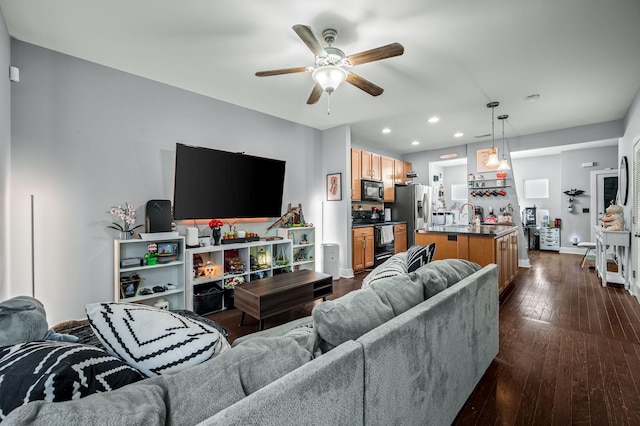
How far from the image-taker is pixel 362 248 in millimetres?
5344

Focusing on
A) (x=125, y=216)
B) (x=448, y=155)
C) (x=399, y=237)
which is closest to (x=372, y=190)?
(x=399, y=237)

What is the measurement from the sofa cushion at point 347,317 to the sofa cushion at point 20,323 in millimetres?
912

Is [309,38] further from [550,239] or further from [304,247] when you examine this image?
[550,239]

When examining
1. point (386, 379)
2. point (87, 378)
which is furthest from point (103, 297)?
point (386, 379)

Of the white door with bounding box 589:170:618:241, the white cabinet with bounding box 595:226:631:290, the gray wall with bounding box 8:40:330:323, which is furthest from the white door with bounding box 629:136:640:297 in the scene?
the gray wall with bounding box 8:40:330:323

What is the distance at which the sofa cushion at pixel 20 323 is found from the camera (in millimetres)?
868

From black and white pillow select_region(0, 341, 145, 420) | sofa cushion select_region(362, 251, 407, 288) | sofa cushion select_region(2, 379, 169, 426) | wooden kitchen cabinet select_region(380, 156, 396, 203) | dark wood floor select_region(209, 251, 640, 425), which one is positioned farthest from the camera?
wooden kitchen cabinet select_region(380, 156, 396, 203)

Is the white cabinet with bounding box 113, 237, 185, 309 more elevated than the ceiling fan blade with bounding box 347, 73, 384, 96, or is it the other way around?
the ceiling fan blade with bounding box 347, 73, 384, 96

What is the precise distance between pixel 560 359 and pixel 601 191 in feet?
21.5

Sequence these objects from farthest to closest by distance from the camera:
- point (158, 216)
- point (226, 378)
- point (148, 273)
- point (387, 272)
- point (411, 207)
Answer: point (411, 207) → point (148, 273) → point (158, 216) → point (387, 272) → point (226, 378)

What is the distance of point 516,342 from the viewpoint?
251cm

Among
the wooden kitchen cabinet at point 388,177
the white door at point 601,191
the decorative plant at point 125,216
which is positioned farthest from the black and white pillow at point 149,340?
the white door at point 601,191

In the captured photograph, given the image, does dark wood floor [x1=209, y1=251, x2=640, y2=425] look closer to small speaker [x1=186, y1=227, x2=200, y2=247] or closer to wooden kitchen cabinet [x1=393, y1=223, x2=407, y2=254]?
small speaker [x1=186, y1=227, x2=200, y2=247]

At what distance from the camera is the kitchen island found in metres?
3.50
